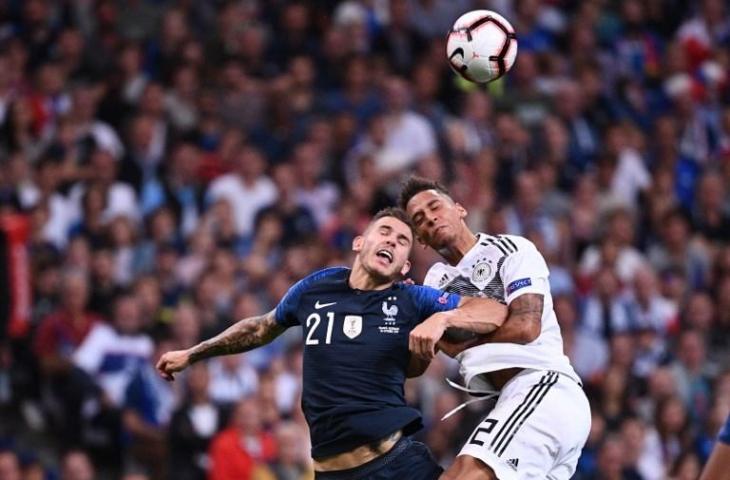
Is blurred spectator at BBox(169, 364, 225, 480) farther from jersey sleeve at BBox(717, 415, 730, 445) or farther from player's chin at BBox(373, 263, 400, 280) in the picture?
jersey sleeve at BBox(717, 415, 730, 445)

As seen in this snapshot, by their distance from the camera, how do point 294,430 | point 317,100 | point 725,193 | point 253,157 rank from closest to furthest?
1. point 294,430
2. point 253,157
3. point 317,100
4. point 725,193

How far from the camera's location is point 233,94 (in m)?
14.5

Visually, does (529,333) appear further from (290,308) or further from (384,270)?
(290,308)

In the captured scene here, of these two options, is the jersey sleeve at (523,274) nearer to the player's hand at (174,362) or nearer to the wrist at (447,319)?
the wrist at (447,319)

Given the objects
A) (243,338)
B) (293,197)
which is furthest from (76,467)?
(293,197)

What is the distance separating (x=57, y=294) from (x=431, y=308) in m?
5.26

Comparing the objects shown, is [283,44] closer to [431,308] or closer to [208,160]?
[208,160]

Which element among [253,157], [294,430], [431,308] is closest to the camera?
[431,308]

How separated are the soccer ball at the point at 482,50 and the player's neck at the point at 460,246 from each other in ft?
3.17

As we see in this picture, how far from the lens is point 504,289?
7.74 m

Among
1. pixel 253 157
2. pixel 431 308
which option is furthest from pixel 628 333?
pixel 431 308

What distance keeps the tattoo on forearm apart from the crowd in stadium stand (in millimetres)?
3416

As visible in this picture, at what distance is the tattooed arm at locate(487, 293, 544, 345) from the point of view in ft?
24.6

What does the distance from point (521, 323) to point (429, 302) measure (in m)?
0.48
